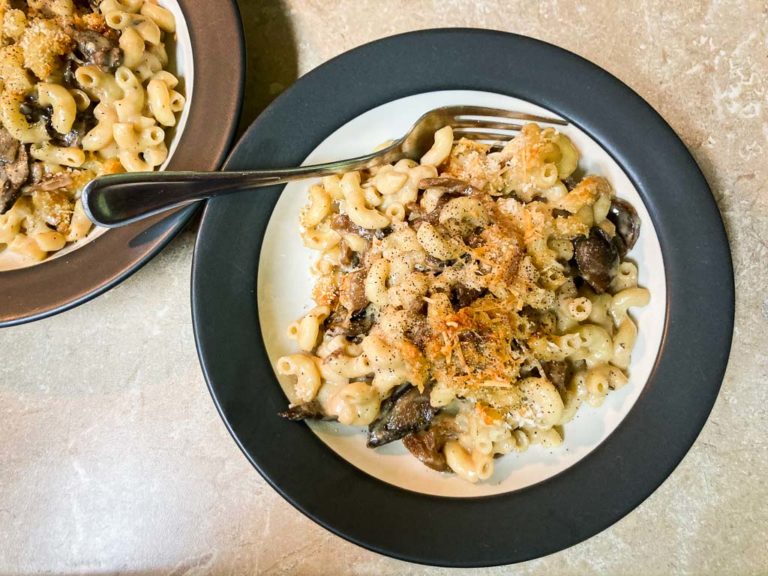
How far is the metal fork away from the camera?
1.05 metres

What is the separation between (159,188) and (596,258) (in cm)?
83

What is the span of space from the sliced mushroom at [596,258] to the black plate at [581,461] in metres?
0.11

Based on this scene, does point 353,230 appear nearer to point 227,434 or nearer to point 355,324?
point 355,324

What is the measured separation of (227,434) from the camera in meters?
1.42

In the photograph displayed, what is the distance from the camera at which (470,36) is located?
1.17m

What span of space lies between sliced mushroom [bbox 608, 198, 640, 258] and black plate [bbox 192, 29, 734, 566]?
4 cm

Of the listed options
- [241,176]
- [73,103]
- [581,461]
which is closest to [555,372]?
[581,461]

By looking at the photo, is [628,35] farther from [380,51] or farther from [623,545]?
[623,545]

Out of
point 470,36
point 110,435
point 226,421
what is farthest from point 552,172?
point 110,435

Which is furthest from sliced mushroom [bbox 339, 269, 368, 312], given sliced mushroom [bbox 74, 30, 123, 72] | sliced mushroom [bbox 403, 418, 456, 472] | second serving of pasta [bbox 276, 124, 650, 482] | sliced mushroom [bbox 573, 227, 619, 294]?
sliced mushroom [bbox 74, 30, 123, 72]

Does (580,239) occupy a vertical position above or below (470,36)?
below

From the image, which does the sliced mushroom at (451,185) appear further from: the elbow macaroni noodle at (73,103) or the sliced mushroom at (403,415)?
the elbow macaroni noodle at (73,103)

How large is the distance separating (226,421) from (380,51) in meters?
0.80

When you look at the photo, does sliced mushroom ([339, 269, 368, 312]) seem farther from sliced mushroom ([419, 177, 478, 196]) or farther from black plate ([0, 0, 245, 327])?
black plate ([0, 0, 245, 327])
